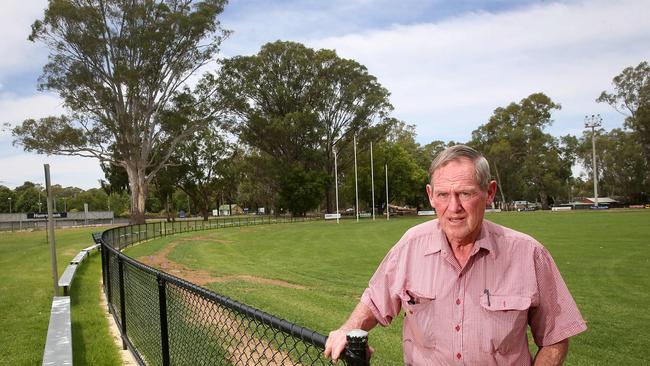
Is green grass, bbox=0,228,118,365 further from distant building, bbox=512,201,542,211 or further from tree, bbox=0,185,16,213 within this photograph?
tree, bbox=0,185,16,213

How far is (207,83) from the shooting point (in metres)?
48.4

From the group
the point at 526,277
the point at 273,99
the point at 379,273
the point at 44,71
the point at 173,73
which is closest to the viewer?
the point at 526,277

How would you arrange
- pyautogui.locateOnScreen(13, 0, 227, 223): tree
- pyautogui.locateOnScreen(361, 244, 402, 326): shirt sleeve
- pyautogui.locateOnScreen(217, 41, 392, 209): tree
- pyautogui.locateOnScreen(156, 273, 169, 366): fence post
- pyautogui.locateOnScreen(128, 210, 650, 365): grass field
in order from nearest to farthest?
pyautogui.locateOnScreen(361, 244, 402, 326): shirt sleeve → pyautogui.locateOnScreen(156, 273, 169, 366): fence post → pyautogui.locateOnScreen(128, 210, 650, 365): grass field → pyautogui.locateOnScreen(13, 0, 227, 223): tree → pyautogui.locateOnScreen(217, 41, 392, 209): tree

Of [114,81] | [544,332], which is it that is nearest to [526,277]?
[544,332]

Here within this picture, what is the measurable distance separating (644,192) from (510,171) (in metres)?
20.2

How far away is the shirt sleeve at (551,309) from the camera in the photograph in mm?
2092

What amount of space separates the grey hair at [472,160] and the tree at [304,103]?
58.3 meters

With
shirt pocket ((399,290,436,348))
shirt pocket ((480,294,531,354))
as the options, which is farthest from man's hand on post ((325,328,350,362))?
shirt pocket ((480,294,531,354))

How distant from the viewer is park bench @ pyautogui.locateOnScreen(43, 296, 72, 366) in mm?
4664

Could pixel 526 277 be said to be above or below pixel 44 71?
below

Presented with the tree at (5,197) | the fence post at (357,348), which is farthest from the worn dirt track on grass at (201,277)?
the tree at (5,197)

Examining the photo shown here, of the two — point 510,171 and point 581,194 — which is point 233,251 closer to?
point 510,171

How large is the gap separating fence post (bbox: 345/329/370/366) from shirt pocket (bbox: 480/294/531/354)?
496 mm

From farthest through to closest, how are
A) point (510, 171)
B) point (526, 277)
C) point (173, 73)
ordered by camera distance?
1. point (510, 171)
2. point (173, 73)
3. point (526, 277)
